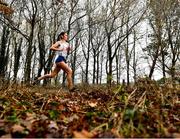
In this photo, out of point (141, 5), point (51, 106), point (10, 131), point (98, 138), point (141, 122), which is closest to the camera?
point (98, 138)

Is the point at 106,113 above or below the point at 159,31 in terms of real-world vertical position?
below

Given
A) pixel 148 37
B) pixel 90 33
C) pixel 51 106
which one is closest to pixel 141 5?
pixel 148 37

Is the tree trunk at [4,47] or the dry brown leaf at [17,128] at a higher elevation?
the tree trunk at [4,47]

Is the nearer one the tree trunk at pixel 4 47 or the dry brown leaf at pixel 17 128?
the dry brown leaf at pixel 17 128

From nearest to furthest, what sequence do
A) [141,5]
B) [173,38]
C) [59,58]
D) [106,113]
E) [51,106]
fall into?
[106,113] → [51,106] → [59,58] → [141,5] → [173,38]

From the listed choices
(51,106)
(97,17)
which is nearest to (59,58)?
(51,106)

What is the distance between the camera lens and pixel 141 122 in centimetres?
321

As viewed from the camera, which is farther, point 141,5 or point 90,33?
point 90,33

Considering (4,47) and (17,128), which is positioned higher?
(4,47)

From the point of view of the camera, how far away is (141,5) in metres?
41.1

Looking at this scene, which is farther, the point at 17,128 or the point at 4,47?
the point at 4,47

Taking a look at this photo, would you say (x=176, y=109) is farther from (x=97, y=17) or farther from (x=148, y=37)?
(x=148, y=37)

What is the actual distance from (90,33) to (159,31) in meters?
17.6

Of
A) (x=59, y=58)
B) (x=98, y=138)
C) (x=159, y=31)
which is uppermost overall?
(x=159, y=31)
